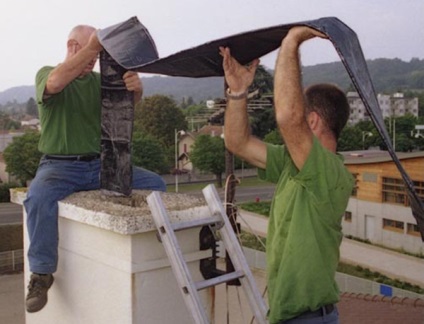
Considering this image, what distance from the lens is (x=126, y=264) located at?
2945 mm

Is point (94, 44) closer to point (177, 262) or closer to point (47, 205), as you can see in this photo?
point (47, 205)

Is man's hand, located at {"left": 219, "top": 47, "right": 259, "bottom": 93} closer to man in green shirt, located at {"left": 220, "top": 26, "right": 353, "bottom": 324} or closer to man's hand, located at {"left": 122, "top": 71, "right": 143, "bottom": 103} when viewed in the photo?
man in green shirt, located at {"left": 220, "top": 26, "right": 353, "bottom": 324}

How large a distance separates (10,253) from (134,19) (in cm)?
1629

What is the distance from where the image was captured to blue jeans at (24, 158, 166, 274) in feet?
11.5

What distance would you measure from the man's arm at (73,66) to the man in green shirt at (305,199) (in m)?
1.43

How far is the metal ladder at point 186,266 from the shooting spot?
8.70 feet

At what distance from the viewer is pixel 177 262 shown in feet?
8.88

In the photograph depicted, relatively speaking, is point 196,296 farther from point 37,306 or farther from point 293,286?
point 37,306

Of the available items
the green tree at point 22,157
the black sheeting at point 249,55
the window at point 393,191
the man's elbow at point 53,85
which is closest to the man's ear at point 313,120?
the black sheeting at point 249,55

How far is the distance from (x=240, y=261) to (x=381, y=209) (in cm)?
1888

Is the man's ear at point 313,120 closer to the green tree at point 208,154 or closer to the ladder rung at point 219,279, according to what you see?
the ladder rung at point 219,279

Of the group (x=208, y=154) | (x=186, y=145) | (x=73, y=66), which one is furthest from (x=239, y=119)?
(x=186, y=145)

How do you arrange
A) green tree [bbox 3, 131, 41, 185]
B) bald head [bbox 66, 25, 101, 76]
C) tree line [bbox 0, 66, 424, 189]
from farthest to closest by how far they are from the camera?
tree line [bbox 0, 66, 424, 189]
green tree [bbox 3, 131, 41, 185]
bald head [bbox 66, 25, 101, 76]

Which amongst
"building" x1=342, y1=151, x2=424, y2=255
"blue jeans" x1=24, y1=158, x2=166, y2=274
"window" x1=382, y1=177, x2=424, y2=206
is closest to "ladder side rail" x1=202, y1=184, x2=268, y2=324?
"blue jeans" x1=24, y1=158, x2=166, y2=274
